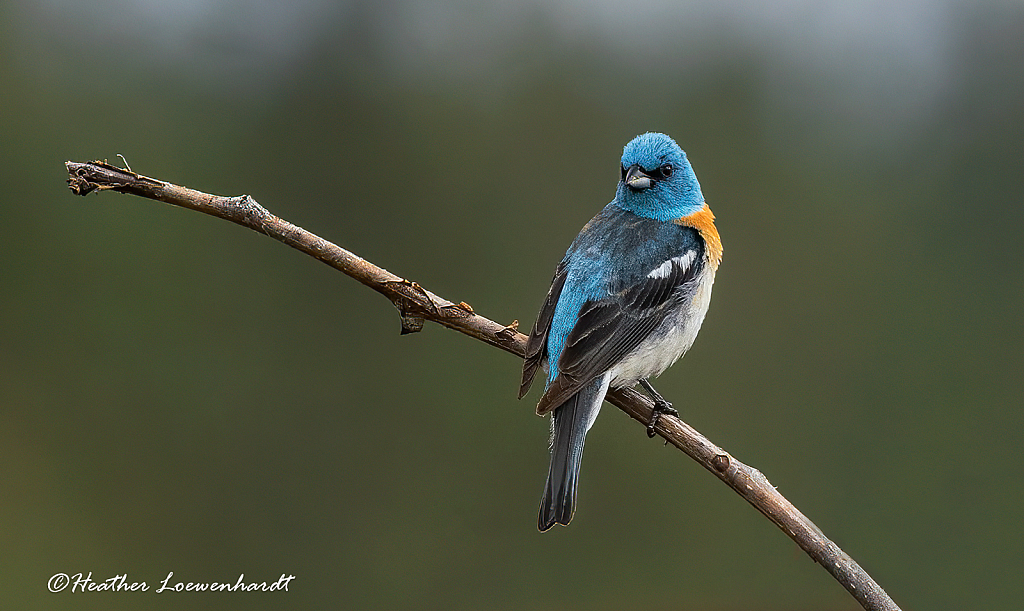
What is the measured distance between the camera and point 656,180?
15.0 ft

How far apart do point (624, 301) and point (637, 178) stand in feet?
2.32

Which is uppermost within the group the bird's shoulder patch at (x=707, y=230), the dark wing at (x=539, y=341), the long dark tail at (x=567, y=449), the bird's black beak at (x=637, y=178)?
the bird's black beak at (x=637, y=178)

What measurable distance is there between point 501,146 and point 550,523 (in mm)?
7282

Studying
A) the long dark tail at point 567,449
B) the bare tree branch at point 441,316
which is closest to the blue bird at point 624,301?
the long dark tail at point 567,449

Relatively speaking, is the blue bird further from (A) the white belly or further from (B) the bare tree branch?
(B) the bare tree branch

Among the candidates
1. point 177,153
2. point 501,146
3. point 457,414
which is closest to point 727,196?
point 501,146

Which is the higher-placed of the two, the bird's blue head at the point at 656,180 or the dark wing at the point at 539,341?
the bird's blue head at the point at 656,180

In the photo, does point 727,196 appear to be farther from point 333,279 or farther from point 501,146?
point 333,279

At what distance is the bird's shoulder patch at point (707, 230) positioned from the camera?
4.59 metres

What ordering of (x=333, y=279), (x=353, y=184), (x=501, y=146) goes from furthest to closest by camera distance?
1. (x=501, y=146)
2. (x=353, y=184)
3. (x=333, y=279)

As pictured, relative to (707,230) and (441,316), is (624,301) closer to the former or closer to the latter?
(707,230)

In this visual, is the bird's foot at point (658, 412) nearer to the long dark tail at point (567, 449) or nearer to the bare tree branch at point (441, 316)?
the bare tree branch at point (441, 316)

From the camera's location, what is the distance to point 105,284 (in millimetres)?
9047

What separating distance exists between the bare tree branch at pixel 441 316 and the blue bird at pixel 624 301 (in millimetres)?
246
